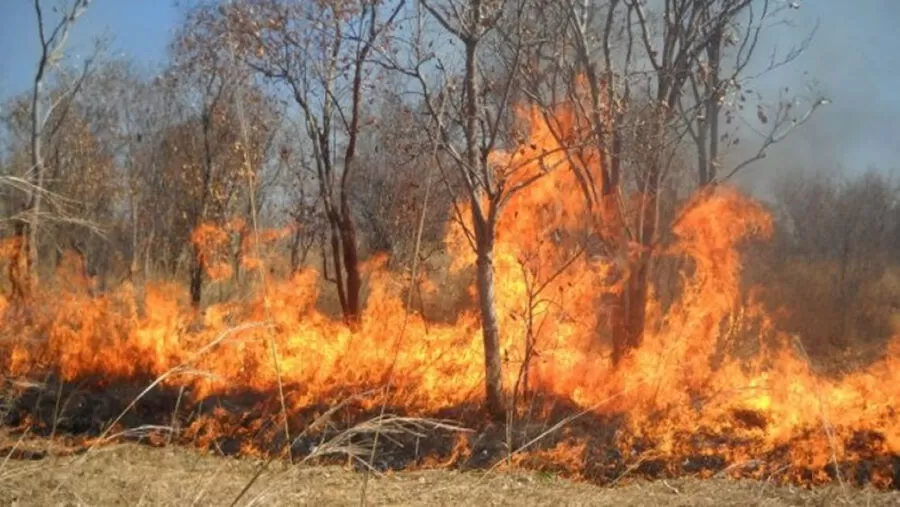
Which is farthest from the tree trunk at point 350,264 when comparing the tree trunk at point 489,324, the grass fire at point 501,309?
the tree trunk at point 489,324

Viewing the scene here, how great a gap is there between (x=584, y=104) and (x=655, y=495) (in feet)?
25.7

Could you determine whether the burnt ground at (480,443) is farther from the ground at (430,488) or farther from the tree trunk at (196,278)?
the tree trunk at (196,278)

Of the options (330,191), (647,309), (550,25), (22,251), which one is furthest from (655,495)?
(22,251)

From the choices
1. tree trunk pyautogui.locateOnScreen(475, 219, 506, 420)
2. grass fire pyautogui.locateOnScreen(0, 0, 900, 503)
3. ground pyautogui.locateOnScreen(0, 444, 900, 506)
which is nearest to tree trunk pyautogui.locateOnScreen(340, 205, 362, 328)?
grass fire pyautogui.locateOnScreen(0, 0, 900, 503)

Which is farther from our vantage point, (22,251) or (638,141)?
(22,251)

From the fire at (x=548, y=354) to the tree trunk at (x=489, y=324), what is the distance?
2.08ft

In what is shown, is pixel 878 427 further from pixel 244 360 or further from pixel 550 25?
pixel 244 360

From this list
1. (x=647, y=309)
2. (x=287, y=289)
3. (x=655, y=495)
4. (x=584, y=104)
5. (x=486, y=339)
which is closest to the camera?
(x=655, y=495)

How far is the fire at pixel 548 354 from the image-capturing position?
1461 cm

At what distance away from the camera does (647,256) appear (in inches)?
673

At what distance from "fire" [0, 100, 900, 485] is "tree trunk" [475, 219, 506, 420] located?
63cm

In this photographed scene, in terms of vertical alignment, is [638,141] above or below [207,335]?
above

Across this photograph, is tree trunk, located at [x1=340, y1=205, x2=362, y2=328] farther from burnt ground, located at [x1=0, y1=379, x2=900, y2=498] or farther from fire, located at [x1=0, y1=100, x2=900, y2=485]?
burnt ground, located at [x1=0, y1=379, x2=900, y2=498]

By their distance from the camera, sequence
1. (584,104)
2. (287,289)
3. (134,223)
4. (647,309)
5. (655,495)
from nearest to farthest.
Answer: (655,495)
(584,104)
(647,309)
(287,289)
(134,223)
